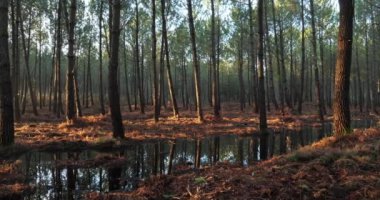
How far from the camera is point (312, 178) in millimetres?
7035

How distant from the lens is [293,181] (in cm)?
692

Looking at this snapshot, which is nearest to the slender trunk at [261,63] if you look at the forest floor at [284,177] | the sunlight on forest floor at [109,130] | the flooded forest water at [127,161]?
the sunlight on forest floor at [109,130]

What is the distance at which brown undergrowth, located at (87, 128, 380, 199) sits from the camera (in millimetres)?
6422

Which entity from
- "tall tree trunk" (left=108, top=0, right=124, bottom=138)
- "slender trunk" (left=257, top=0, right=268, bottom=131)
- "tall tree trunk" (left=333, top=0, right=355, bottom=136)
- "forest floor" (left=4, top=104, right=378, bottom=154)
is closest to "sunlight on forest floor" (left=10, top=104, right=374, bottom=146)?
"forest floor" (left=4, top=104, right=378, bottom=154)

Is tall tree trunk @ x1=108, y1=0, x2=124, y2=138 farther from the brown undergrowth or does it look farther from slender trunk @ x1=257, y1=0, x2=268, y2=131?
the brown undergrowth

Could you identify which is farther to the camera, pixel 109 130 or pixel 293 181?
pixel 109 130

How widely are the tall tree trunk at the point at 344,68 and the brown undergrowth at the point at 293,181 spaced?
2.22 m

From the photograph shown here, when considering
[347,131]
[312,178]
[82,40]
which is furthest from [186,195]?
[82,40]

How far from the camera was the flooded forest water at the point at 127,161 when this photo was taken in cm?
852

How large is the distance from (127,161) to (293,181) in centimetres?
593

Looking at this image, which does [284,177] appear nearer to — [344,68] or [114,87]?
[344,68]

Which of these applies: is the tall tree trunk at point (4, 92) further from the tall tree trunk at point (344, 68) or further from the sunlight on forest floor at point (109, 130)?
the tall tree trunk at point (344, 68)

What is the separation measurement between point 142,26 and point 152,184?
3963cm

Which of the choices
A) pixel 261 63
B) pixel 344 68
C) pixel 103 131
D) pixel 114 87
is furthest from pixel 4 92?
pixel 261 63
